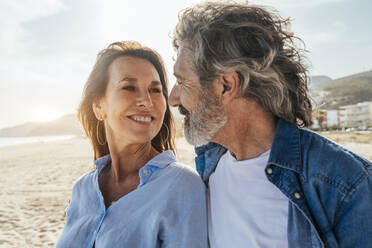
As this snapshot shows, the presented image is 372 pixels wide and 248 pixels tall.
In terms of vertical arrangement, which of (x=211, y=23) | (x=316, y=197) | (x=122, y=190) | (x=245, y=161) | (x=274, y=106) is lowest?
(x=122, y=190)

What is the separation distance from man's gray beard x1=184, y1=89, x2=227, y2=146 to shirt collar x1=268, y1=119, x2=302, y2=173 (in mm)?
406

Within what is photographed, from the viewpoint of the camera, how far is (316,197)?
4.76 ft

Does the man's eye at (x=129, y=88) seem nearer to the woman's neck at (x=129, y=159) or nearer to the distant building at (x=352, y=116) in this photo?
the woman's neck at (x=129, y=159)

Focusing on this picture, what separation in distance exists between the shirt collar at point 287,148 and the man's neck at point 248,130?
13cm

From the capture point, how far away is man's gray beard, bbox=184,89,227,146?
1952 millimetres

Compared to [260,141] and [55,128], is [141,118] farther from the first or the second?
[55,128]

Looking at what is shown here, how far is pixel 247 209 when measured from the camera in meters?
1.70

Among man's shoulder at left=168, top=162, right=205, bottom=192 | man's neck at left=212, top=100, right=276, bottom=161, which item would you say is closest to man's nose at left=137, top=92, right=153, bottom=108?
man's shoulder at left=168, top=162, right=205, bottom=192

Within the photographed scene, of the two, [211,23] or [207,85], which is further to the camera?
[207,85]

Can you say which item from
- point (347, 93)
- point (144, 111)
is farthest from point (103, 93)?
point (347, 93)

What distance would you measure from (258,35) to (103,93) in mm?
1411

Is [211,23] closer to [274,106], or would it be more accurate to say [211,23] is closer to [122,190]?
[274,106]

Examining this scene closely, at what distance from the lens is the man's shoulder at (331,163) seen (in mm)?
1379

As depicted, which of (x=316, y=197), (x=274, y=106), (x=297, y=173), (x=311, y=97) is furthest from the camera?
(x=311, y=97)
